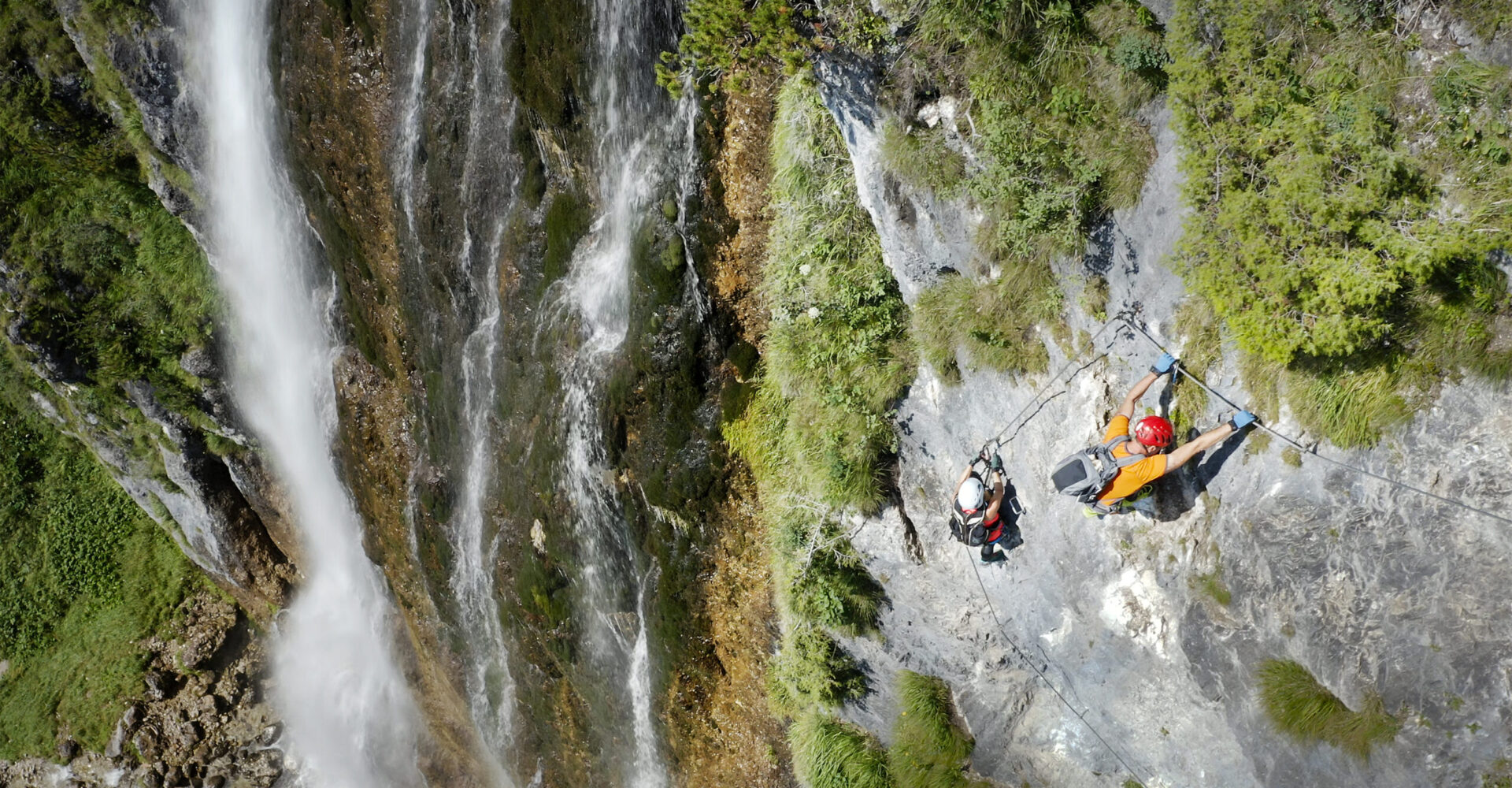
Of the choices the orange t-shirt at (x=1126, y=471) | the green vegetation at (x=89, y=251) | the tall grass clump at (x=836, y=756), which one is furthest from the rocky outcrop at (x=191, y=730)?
the orange t-shirt at (x=1126, y=471)

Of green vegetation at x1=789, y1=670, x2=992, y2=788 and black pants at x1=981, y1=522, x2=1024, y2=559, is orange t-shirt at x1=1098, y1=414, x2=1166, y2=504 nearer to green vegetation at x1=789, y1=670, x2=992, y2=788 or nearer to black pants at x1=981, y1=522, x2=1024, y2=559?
black pants at x1=981, y1=522, x2=1024, y2=559

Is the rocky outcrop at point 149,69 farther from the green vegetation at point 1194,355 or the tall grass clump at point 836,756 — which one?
the green vegetation at point 1194,355

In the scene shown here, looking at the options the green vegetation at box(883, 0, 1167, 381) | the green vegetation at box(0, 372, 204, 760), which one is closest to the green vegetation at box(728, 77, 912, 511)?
the green vegetation at box(883, 0, 1167, 381)

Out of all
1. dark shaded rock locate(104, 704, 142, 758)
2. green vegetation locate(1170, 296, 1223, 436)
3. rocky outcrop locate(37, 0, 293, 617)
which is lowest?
dark shaded rock locate(104, 704, 142, 758)

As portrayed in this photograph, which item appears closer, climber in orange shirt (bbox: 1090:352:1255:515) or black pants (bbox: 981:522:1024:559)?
climber in orange shirt (bbox: 1090:352:1255:515)

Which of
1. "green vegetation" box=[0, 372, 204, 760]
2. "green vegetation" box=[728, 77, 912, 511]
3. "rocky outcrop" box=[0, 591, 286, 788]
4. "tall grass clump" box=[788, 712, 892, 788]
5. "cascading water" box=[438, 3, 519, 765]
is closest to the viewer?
"green vegetation" box=[728, 77, 912, 511]

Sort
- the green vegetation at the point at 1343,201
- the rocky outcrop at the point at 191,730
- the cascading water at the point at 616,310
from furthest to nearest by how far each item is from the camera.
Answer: the rocky outcrop at the point at 191,730 < the cascading water at the point at 616,310 < the green vegetation at the point at 1343,201

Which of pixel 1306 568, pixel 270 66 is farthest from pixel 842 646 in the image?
pixel 270 66

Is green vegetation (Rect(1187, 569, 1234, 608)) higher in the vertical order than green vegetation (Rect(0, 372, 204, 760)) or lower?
higher
